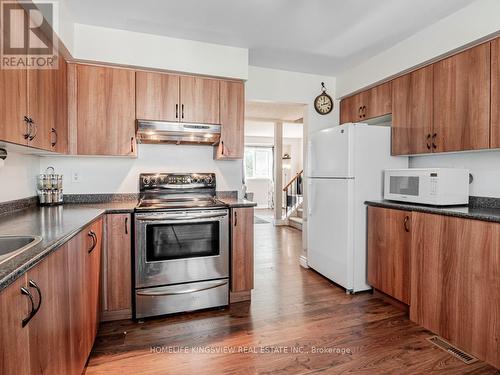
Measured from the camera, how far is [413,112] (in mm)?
2803

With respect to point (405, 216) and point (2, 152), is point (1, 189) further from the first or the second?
point (405, 216)

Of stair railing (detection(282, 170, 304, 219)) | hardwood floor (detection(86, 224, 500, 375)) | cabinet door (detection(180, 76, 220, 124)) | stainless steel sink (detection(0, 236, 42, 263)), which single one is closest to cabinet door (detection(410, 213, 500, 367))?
hardwood floor (detection(86, 224, 500, 375))

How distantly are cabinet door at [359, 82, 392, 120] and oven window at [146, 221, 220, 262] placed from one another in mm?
2149

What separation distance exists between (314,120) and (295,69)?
0.66 m

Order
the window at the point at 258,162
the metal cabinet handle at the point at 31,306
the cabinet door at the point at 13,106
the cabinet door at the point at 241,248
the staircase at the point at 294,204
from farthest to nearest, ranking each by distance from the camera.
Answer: the window at the point at 258,162 → the staircase at the point at 294,204 → the cabinet door at the point at 241,248 → the cabinet door at the point at 13,106 → the metal cabinet handle at the point at 31,306

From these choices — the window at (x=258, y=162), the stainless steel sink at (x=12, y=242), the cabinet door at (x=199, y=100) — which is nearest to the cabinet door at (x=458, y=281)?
the cabinet door at (x=199, y=100)

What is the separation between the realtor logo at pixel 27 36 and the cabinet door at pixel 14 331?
1180 mm

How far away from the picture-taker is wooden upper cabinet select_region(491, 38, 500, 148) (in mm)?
2107

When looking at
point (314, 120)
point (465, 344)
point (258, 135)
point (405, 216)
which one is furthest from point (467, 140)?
point (258, 135)

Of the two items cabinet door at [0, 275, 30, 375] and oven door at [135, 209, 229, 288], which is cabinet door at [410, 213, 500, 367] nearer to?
oven door at [135, 209, 229, 288]

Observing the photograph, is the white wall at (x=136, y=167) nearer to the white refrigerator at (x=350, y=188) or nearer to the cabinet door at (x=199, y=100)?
the cabinet door at (x=199, y=100)

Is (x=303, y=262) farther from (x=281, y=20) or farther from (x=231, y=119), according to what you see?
(x=281, y=20)

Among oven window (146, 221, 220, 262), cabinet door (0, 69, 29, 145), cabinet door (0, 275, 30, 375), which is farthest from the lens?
oven window (146, 221, 220, 262)

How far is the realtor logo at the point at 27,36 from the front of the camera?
1488mm
